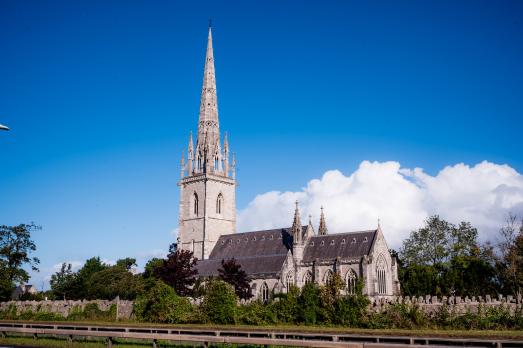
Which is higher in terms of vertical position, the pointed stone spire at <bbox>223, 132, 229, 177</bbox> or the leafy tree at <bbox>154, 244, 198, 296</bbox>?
the pointed stone spire at <bbox>223, 132, 229, 177</bbox>

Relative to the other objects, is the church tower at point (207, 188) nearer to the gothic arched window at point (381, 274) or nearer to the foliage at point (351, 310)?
the gothic arched window at point (381, 274)

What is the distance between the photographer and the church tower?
271 ft

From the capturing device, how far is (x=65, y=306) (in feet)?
194

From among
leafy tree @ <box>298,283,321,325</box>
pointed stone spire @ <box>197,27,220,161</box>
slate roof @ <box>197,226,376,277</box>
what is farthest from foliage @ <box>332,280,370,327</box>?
pointed stone spire @ <box>197,27,220,161</box>

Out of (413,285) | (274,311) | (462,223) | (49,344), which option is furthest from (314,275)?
(49,344)

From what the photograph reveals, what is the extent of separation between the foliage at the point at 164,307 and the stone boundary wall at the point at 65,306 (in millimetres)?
7730

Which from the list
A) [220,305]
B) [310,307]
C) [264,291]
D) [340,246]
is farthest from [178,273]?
[310,307]

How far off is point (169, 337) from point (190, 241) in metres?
59.2

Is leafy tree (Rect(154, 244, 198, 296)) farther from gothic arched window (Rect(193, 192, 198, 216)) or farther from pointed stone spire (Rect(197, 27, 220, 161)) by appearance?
pointed stone spire (Rect(197, 27, 220, 161))

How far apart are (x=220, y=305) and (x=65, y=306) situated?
25530 millimetres

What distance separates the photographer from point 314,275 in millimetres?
68062

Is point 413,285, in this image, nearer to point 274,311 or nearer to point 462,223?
point 462,223

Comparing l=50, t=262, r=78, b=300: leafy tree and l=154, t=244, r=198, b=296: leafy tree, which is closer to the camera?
l=154, t=244, r=198, b=296: leafy tree

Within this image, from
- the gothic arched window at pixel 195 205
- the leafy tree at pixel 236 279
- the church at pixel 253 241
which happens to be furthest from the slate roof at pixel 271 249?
the leafy tree at pixel 236 279
